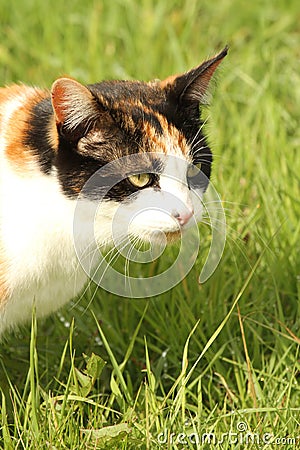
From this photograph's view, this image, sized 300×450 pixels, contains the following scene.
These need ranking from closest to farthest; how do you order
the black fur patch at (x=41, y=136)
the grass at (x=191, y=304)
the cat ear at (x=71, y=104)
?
the cat ear at (x=71, y=104), the black fur patch at (x=41, y=136), the grass at (x=191, y=304)

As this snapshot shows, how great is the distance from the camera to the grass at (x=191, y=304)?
1976 mm

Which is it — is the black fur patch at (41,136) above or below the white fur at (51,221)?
above

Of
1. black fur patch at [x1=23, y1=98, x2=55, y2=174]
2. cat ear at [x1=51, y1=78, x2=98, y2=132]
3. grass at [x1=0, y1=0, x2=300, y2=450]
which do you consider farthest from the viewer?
grass at [x1=0, y1=0, x2=300, y2=450]

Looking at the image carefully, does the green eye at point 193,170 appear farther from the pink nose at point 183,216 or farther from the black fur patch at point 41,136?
the black fur patch at point 41,136

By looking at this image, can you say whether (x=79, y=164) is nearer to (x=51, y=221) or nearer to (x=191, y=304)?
(x=51, y=221)

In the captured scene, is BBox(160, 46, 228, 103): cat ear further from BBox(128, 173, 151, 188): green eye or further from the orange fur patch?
the orange fur patch

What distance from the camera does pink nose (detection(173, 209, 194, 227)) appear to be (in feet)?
5.92

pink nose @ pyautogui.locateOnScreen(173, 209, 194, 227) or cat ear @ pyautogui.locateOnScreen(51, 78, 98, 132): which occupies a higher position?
cat ear @ pyautogui.locateOnScreen(51, 78, 98, 132)

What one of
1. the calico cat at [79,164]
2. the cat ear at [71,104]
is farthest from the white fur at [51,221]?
the cat ear at [71,104]

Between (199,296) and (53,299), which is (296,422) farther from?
(53,299)

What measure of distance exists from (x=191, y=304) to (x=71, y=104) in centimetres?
84

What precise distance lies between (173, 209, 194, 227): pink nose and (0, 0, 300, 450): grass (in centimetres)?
33

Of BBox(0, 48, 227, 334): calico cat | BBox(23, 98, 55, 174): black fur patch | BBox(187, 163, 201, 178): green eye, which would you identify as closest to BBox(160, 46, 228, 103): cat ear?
BBox(0, 48, 227, 334): calico cat

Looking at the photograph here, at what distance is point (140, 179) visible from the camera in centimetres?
185
